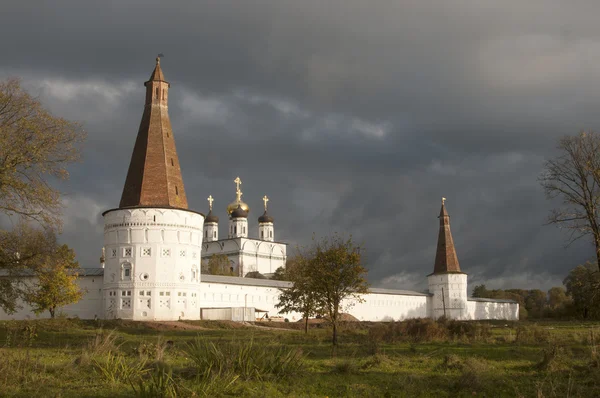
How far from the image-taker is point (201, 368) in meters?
11.4

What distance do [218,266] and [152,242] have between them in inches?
1364

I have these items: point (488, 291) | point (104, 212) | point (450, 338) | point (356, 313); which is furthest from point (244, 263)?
point (450, 338)

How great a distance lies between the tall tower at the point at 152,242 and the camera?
144 ft

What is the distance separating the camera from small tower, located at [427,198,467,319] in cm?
7325

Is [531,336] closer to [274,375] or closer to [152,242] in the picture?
[274,375]

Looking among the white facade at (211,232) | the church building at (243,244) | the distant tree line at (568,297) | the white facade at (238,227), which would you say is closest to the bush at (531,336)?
the distant tree line at (568,297)

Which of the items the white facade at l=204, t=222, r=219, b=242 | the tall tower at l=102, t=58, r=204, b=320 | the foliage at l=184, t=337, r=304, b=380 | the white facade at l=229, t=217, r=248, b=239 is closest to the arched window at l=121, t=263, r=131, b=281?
the tall tower at l=102, t=58, r=204, b=320

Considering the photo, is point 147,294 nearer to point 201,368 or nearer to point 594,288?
point 594,288

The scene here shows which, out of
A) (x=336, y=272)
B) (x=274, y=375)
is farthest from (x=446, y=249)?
(x=274, y=375)

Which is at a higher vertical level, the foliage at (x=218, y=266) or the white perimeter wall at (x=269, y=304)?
the foliage at (x=218, y=266)

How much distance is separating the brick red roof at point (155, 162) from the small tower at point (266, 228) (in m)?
46.3

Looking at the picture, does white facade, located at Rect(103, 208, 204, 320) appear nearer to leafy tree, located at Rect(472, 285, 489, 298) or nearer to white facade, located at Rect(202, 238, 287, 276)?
white facade, located at Rect(202, 238, 287, 276)

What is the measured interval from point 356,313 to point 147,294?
27.1 m

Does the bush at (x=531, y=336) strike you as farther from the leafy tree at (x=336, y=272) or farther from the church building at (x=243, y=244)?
the church building at (x=243, y=244)
